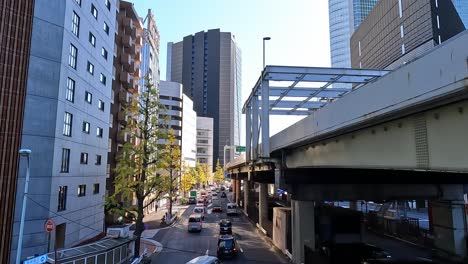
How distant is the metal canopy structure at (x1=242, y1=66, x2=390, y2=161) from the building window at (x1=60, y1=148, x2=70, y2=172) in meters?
13.9

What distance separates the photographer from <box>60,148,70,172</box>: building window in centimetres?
2626

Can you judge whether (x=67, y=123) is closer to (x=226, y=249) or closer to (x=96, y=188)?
(x=96, y=188)

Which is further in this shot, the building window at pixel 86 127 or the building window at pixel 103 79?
the building window at pixel 103 79

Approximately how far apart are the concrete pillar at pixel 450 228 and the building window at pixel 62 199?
95.2 ft

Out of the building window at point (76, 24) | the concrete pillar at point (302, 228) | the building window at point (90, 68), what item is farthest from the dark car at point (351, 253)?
the building window at point (76, 24)

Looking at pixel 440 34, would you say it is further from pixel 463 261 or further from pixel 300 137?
pixel 300 137

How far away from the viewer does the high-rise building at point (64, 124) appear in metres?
23.0

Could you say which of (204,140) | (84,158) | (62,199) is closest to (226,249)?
(62,199)

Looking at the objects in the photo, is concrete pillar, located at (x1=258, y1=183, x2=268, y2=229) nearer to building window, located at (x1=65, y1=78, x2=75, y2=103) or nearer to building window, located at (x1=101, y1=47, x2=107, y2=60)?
building window, located at (x1=101, y1=47, x2=107, y2=60)

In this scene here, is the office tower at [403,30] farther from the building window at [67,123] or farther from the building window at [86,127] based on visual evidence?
the building window at [67,123]

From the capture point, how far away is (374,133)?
10.8m

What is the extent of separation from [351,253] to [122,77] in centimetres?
3533

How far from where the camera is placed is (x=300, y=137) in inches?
608

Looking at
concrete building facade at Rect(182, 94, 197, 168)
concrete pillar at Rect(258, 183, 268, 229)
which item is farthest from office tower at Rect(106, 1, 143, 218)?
concrete building facade at Rect(182, 94, 197, 168)
